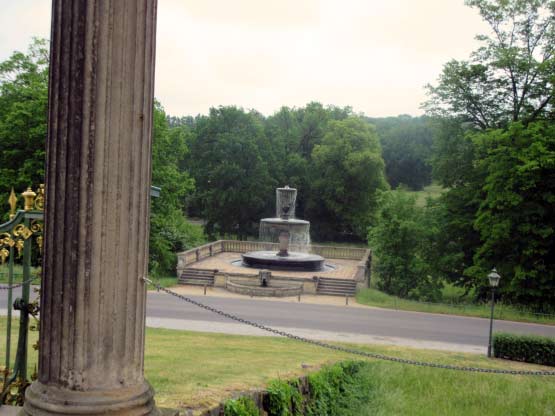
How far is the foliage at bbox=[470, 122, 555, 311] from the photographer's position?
2650 cm

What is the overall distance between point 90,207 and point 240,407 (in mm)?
3055

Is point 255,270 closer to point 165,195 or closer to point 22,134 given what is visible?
point 165,195

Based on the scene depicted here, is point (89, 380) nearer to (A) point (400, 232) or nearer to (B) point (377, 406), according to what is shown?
(B) point (377, 406)

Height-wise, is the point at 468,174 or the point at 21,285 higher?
the point at 468,174

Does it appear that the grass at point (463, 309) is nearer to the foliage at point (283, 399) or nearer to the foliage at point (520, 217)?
the foliage at point (520, 217)

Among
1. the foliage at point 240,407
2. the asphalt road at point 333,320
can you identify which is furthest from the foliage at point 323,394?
the asphalt road at point 333,320

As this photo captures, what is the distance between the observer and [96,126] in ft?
11.1

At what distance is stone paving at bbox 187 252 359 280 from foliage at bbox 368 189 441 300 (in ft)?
7.14

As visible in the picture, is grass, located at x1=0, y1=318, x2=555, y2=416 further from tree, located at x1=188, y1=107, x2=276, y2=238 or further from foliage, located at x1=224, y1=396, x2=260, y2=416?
tree, located at x1=188, y1=107, x2=276, y2=238

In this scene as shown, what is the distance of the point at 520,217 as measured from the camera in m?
27.4

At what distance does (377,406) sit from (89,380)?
6.01 metres

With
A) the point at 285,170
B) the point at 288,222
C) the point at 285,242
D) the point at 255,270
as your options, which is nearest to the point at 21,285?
the point at 255,270

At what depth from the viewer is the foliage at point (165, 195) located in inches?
1364

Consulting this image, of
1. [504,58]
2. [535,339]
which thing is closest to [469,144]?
[504,58]
